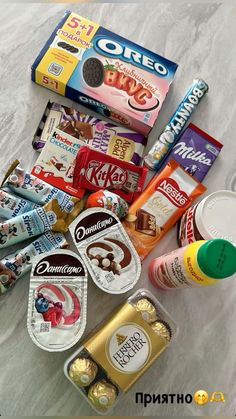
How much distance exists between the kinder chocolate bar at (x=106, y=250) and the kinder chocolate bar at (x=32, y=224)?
1.3 inches

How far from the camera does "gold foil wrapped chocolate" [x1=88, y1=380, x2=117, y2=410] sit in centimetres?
75

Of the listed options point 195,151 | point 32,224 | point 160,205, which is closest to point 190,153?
point 195,151

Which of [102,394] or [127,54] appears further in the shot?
[127,54]

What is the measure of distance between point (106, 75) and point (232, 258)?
433 mm

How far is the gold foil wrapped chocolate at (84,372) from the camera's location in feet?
2.47

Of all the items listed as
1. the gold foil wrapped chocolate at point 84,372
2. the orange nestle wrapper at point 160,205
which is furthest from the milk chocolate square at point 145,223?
the gold foil wrapped chocolate at point 84,372

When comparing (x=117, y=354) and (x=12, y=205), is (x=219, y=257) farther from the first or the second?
(x=12, y=205)

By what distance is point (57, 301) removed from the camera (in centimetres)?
80

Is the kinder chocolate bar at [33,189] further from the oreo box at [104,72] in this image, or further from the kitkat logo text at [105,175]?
the oreo box at [104,72]

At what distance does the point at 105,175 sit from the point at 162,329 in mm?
294

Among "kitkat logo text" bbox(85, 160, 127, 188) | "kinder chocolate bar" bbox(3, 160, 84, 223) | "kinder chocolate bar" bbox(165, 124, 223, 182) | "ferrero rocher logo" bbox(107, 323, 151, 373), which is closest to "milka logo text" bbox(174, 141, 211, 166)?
"kinder chocolate bar" bbox(165, 124, 223, 182)

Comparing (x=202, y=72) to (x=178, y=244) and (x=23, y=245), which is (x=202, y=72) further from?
(x=23, y=245)

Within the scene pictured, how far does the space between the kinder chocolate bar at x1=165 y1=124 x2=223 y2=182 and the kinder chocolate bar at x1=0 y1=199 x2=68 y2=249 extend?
24 cm

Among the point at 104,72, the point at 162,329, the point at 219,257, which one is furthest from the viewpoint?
the point at 104,72
